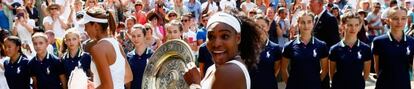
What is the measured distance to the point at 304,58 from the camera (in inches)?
284

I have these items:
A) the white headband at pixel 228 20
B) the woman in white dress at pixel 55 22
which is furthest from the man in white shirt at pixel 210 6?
the white headband at pixel 228 20

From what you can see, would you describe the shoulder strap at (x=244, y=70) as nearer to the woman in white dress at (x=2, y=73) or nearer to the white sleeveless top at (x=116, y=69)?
the white sleeveless top at (x=116, y=69)

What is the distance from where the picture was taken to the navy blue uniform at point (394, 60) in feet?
22.9

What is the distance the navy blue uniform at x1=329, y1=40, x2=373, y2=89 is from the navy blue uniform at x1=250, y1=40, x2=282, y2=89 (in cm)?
59

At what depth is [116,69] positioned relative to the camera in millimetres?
5117

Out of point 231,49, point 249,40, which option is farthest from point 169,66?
point 231,49

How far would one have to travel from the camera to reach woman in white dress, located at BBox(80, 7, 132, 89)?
16.2 ft

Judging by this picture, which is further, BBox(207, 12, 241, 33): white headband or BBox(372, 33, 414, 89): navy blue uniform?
BBox(372, 33, 414, 89): navy blue uniform

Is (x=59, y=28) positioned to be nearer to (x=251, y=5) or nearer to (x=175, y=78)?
(x=251, y=5)

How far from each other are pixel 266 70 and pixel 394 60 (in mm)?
1182

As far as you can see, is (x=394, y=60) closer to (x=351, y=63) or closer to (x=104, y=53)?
(x=351, y=63)

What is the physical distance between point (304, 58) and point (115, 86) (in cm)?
256

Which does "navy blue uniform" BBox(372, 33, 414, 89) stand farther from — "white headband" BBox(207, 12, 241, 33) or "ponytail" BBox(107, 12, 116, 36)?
"white headband" BBox(207, 12, 241, 33)

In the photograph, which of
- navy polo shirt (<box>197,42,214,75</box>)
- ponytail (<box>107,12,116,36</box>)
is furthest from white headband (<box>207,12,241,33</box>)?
navy polo shirt (<box>197,42,214,75</box>)
